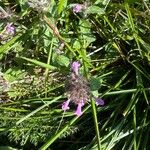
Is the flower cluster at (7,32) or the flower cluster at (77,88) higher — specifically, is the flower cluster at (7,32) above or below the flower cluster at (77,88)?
above

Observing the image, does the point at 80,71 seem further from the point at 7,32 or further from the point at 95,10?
the point at 7,32

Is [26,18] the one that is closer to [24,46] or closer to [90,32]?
[24,46]

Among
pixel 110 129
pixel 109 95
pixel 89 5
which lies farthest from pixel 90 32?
pixel 110 129

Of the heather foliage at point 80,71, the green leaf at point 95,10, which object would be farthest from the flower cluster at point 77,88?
the green leaf at point 95,10

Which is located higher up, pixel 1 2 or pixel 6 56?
pixel 1 2

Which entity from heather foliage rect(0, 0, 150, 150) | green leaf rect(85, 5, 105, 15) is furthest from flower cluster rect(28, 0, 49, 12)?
green leaf rect(85, 5, 105, 15)

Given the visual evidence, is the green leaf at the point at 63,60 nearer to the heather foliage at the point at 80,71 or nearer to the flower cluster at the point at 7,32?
the heather foliage at the point at 80,71

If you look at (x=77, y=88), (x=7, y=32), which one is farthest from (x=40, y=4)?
(x=7, y=32)

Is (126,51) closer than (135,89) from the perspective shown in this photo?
No
